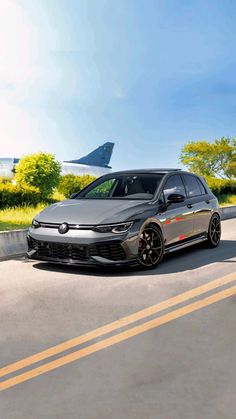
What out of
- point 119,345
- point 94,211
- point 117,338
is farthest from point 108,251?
point 119,345

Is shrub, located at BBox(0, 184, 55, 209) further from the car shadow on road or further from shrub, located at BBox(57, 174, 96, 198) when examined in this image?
the car shadow on road

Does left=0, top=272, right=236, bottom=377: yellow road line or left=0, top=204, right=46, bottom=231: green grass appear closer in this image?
left=0, top=272, right=236, bottom=377: yellow road line

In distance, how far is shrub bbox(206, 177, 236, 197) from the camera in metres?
29.0

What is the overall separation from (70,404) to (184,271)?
4373 millimetres

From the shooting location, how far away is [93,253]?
22.7 feet

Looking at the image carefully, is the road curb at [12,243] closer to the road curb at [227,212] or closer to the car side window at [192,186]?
the car side window at [192,186]

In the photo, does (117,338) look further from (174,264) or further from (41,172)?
(41,172)

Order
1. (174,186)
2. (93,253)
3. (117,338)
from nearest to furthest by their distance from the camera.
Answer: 1. (117,338)
2. (93,253)
3. (174,186)

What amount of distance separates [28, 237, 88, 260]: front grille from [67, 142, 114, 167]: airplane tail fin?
82.1 metres

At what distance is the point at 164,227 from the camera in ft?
25.6

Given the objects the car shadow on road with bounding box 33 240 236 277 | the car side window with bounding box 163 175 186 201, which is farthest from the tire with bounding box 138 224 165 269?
the car side window with bounding box 163 175 186 201

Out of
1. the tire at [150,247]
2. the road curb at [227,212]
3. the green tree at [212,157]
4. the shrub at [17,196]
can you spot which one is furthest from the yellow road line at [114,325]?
the green tree at [212,157]

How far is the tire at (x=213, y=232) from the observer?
9529mm

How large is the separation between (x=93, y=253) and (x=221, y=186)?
2377 centimetres
